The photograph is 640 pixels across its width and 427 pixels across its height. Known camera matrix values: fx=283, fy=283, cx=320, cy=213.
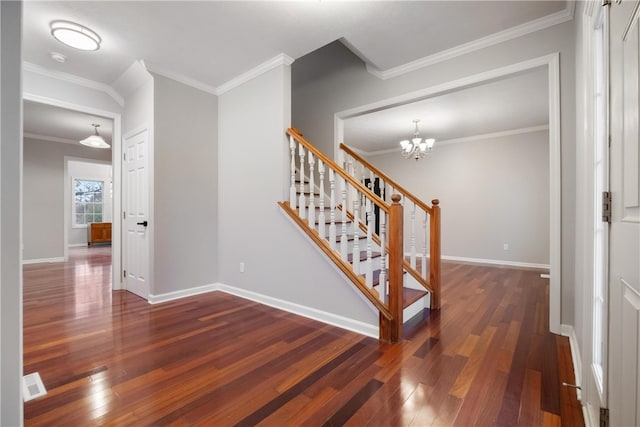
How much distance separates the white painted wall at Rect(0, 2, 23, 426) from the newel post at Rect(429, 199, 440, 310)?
307cm

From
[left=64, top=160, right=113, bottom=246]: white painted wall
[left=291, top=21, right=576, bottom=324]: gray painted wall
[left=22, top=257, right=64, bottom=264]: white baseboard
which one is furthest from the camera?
[left=64, top=160, right=113, bottom=246]: white painted wall

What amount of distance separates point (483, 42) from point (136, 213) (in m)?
4.25

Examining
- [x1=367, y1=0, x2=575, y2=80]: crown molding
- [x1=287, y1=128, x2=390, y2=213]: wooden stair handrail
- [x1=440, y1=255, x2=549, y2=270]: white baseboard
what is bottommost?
[x1=440, y1=255, x2=549, y2=270]: white baseboard

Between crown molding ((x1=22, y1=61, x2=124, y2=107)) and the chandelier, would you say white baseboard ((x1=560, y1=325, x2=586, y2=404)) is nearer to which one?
the chandelier

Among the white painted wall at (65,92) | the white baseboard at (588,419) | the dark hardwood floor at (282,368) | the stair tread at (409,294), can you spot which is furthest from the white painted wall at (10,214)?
the white painted wall at (65,92)

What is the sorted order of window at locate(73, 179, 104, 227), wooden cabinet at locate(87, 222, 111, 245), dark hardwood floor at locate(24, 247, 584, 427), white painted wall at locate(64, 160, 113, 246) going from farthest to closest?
wooden cabinet at locate(87, 222, 111, 245) → window at locate(73, 179, 104, 227) → white painted wall at locate(64, 160, 113, 246) → dark hardwood floor at locate(24, 247, 584, 427)

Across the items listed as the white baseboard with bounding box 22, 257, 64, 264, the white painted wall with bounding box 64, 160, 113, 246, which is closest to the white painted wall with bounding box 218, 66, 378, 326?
the white baseboard with bounding box 22, 257, 64, 264

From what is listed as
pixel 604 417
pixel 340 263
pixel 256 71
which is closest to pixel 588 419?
pixel 604 417

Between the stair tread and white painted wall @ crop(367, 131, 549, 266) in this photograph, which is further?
white painted wall @ crop(367, 131, 549, 266)

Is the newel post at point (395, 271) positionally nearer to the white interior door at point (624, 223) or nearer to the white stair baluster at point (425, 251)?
the white stair baluster at point (425, 251)

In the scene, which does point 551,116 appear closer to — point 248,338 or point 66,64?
point 248,338

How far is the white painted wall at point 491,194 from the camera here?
529 centimetres

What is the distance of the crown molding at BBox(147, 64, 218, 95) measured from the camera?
3184 mm

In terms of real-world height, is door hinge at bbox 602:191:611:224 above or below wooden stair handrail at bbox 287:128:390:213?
below
